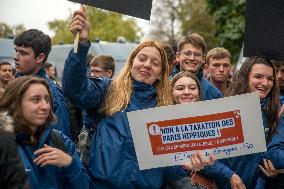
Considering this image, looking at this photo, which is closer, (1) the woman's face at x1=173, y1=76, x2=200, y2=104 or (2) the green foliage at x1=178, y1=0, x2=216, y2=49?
(1) the woman's face at x1=173, y1=76, x2=200, y2=104

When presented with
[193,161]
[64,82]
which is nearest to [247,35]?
[193,161]

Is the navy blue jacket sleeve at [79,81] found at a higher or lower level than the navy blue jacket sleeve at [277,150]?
higher

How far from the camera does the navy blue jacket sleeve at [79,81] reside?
148 inches

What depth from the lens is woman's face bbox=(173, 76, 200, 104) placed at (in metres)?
4.60

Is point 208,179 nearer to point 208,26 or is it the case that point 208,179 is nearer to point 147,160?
point 147,160

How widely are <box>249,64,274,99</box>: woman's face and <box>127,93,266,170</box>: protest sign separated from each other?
30.3 inches

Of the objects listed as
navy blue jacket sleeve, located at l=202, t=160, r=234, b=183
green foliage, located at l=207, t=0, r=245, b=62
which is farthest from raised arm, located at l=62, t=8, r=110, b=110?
green foliage, located at l=207, t=0, r=245, b=62

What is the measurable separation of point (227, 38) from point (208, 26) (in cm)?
2242

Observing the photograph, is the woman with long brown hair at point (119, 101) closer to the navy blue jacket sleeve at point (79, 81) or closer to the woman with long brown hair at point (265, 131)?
the navy blue jacket sleeve at point (79, 81)

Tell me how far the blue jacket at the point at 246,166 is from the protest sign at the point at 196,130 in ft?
1.21

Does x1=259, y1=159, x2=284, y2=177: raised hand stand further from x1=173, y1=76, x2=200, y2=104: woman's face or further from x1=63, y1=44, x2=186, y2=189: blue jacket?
x1=63, y1=44, x2=186, y2=189: blue jacket

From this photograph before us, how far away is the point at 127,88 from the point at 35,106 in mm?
744

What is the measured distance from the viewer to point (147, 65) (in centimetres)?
416

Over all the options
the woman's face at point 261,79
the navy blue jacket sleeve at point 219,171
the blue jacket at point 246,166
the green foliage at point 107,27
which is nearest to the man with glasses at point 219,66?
the woman's face at point 261,79
